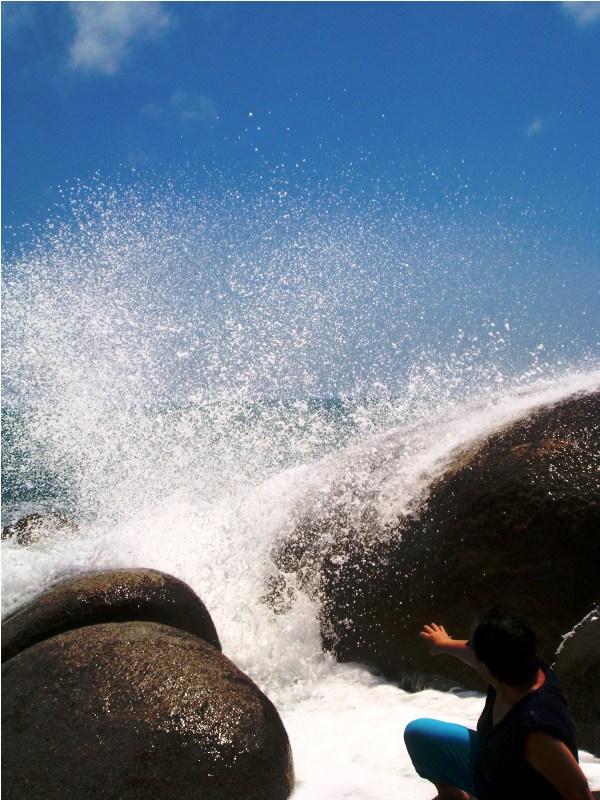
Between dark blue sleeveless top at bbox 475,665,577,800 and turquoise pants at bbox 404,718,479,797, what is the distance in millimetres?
457

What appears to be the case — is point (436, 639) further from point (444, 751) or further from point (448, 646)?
point (444, 751)

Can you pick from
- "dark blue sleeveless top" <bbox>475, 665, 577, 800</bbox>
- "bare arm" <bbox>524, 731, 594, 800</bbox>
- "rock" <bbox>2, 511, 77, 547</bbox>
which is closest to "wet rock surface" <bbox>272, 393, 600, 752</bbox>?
"dark blue sleeveless top" <bbox>475, 665, 577, 800</bbox>

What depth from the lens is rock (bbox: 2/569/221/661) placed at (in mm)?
4855

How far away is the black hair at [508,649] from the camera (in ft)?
7.51

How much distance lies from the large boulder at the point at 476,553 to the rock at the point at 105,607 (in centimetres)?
157

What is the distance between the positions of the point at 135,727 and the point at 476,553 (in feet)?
10.2

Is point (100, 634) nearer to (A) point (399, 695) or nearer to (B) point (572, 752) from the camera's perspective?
(A) point (399, 695)

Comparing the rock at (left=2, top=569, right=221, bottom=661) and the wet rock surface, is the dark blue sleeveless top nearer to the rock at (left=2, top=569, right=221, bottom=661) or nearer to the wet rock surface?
the wet rock surface

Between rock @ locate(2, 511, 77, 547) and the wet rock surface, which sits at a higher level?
rock @ locate(2, 511, 77, 547)

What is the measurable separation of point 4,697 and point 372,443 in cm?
511

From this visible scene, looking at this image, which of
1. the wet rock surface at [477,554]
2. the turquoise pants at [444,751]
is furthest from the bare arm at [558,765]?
the wet rock surface at [477,554]

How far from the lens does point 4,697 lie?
406cm

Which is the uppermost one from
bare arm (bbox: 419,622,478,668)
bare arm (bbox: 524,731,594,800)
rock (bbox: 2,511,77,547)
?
rock (bbox: 2,511,77,547)

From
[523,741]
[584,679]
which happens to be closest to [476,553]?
[584,679]
